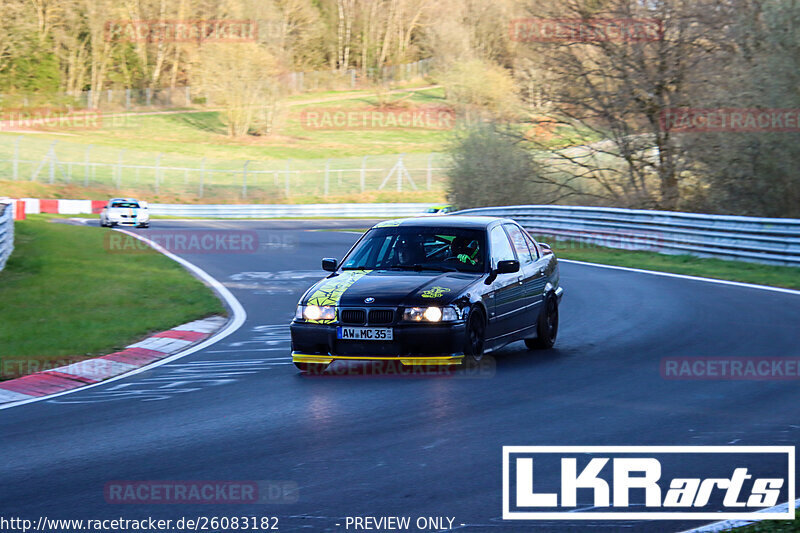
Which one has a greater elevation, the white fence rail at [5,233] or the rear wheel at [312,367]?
the white fence rail at [5,233]

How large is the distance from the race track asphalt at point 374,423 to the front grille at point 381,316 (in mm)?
554

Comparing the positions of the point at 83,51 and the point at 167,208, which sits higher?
the point at 83,51

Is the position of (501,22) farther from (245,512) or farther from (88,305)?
(245,512)

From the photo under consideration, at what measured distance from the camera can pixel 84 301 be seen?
50.2 ft

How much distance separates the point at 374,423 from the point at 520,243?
14.7 feet

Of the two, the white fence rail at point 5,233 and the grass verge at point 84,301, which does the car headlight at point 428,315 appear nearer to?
the grass verge at point 84,301

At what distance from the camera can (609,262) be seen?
2308 centimetres

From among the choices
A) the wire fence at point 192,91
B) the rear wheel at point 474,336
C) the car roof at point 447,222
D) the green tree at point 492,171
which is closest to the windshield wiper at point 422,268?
the car roof at point 447,222

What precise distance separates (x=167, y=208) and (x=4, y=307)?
44012 mm

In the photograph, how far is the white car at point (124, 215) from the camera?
40.9m

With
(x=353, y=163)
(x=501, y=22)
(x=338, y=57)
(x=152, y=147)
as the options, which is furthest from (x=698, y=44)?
(x=338, y=57)

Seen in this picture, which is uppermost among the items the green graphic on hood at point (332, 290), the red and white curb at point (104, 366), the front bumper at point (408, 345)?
the green graphic on hood at point (332, 290)

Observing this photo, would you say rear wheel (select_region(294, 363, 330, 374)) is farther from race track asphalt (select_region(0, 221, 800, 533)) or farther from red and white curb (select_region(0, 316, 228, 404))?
red and white curb (select_region(0, 316, 228, 404))

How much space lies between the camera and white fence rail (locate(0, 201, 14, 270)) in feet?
62.0
